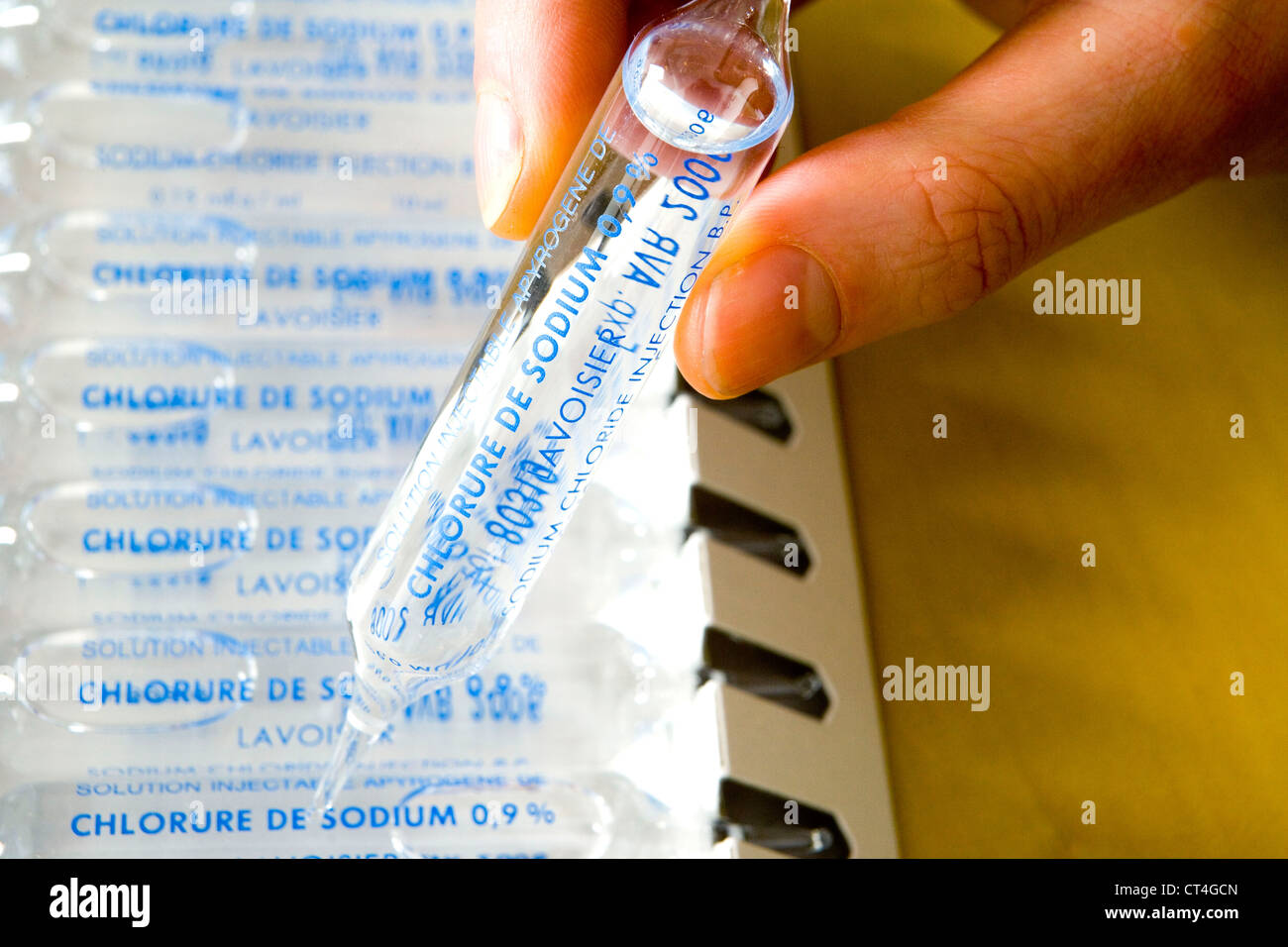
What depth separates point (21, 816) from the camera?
24.9 inches

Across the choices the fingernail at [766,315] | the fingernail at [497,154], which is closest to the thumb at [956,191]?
the fingernail at [766,315]

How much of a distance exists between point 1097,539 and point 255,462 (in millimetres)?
572

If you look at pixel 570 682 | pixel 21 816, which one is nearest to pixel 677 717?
pixel 570 682

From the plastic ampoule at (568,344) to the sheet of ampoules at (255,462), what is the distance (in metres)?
0.08

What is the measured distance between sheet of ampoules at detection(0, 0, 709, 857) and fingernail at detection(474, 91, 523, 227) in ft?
0.36

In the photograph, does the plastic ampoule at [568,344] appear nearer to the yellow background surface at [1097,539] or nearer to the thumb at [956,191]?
the thumb at [956,191]

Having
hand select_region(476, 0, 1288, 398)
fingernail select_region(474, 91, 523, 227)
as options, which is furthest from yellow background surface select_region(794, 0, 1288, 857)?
fingernail select_region(474, 91, 523, 227)

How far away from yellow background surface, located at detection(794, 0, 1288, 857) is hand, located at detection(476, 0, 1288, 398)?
17 cm

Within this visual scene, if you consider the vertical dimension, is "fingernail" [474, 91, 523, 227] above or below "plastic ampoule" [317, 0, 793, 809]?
above

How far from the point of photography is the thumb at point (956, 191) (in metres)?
0.60

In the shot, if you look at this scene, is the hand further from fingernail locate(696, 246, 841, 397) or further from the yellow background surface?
the yellow background surface

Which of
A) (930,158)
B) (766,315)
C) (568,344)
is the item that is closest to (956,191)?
(930,158)

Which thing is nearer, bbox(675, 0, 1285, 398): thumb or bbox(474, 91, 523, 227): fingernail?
bbox(675, 0, 1285, 398): thumb

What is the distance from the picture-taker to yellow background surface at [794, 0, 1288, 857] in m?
0.74
